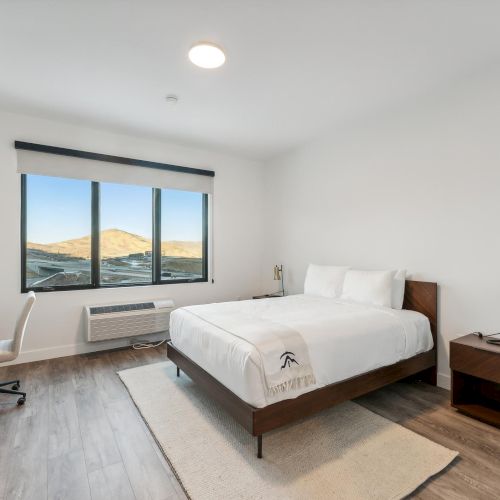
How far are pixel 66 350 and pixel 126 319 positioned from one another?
29.4 inches

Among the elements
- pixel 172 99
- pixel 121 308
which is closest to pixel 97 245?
pixel 121 308

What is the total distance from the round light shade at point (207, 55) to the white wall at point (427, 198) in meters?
1.94

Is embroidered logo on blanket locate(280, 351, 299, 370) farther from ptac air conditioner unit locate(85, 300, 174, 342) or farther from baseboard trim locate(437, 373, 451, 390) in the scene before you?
ptac air conditioner unit locate(85, 300, 174, 342)

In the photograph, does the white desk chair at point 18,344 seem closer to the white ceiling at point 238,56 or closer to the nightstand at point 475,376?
the white ceiling at point 238,56

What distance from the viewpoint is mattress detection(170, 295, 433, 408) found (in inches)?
74.3

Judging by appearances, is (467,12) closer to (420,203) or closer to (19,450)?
(420,203)

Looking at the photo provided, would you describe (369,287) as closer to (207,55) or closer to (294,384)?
(294,384)

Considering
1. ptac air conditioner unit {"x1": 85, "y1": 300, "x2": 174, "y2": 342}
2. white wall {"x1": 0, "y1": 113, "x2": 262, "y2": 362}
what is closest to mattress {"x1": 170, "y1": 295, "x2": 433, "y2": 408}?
ptac air conditioner unit {"x1": 85, "y1": 300, "x2": 174, "y2": 342}

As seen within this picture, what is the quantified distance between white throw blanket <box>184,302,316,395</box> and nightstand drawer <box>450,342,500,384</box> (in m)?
1.20

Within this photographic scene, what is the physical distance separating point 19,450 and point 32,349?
1.84 metres

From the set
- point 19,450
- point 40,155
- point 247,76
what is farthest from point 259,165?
point 19,450

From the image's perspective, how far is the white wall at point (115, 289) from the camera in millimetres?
3324

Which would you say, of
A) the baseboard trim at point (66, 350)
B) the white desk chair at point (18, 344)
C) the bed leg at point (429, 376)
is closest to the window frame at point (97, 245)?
the baseboard trim at point (66, 350)

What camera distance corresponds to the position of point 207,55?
2.30m
